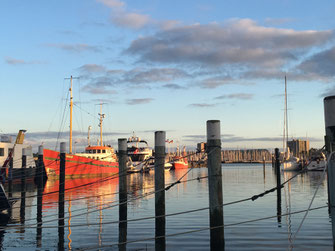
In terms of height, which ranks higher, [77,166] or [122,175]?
[122,175]

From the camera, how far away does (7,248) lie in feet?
38.6

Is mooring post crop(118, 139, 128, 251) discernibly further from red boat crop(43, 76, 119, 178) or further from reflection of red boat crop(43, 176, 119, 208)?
red boat crop(43, 76, 119, 178)

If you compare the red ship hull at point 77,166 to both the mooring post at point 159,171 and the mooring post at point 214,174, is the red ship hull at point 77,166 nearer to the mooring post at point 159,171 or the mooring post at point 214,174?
the mooring post at point 159,171

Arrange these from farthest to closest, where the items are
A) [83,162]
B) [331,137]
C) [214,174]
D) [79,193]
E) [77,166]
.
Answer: [83,162]
[77,166]
[79,193]
[214,174]
[331,137]

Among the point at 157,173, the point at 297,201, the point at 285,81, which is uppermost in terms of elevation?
the point at 285,81

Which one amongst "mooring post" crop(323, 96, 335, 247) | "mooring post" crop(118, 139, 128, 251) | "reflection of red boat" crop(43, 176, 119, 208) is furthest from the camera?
"reflection of red boat" crop(43, 176, 119, 208)

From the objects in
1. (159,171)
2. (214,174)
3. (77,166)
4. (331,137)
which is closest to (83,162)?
(77,166)

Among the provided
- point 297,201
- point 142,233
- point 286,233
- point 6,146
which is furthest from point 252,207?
point 6,146

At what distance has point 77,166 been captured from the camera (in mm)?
47906

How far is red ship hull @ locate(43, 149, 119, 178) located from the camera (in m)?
44.3

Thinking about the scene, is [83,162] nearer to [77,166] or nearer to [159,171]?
[77,166]

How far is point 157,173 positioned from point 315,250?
5.68 meters

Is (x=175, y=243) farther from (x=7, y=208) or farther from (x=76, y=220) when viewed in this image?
(x=7, y=208)

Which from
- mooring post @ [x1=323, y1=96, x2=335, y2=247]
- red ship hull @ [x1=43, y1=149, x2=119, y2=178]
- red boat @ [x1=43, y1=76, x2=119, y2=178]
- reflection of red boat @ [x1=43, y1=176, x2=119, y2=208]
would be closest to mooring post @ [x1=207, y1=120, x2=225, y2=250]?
mooring post @ [x1=323, y1=96, x2=335, y2=247]
